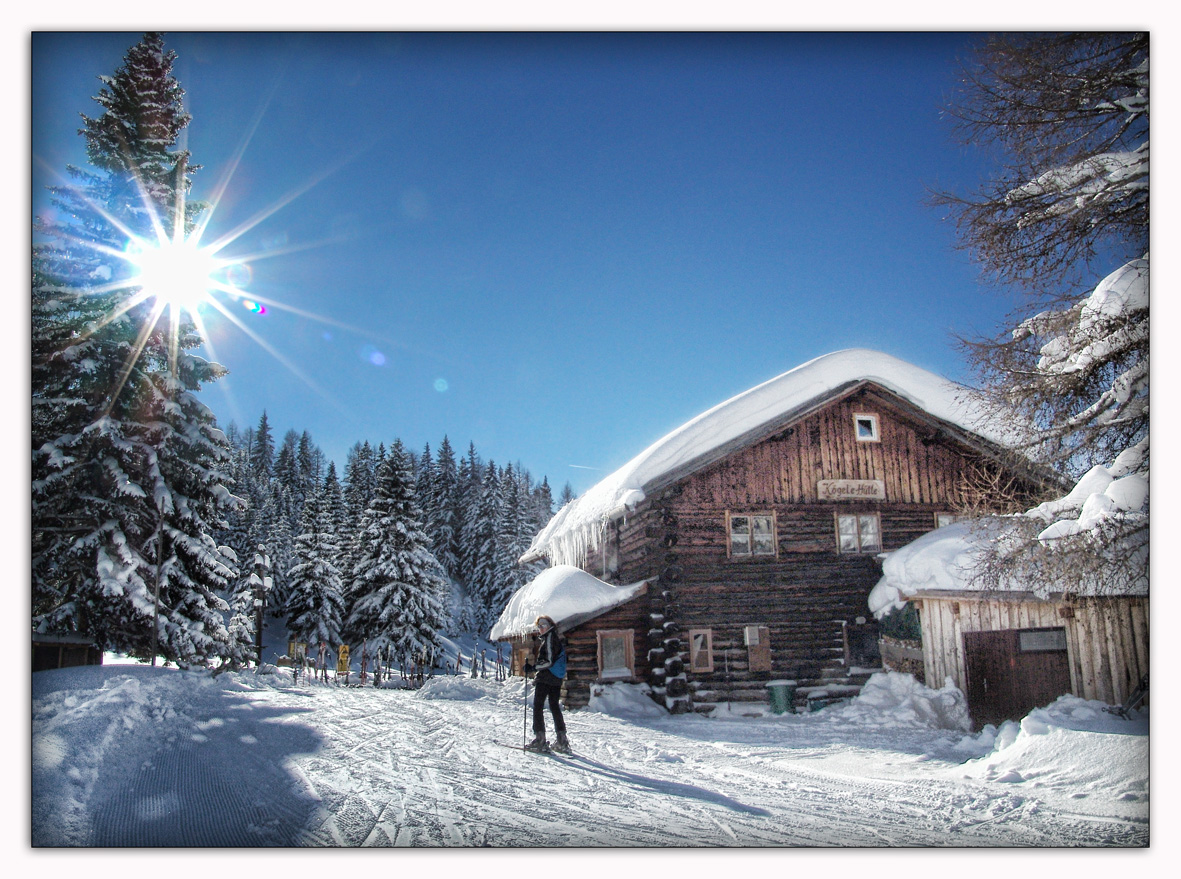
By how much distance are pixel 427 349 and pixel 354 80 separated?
2573mm

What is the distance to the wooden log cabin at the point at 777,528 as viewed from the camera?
14422 mm

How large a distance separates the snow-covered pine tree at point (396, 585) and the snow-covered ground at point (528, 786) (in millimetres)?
16773

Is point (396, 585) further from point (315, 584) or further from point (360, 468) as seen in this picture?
point (360, 468)

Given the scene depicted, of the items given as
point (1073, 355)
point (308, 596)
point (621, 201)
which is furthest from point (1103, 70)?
point (308, 596)

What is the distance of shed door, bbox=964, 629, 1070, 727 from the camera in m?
10.3

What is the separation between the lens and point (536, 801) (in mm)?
5797

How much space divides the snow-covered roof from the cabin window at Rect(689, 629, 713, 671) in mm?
1425

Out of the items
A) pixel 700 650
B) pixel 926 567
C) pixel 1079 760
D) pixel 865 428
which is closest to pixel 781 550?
pixel 700 650

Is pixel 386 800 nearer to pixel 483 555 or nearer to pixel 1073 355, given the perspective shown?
pixel 1073 355

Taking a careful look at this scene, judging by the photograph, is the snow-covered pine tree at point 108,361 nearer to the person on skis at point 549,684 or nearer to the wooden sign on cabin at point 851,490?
the person on skis at point 549,684

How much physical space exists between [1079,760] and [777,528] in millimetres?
9009

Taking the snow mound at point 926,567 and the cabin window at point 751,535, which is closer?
the snow mound at point 926,567

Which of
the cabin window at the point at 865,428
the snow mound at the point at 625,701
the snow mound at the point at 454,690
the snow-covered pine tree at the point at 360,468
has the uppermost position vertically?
the cabin window at the point at 865,428

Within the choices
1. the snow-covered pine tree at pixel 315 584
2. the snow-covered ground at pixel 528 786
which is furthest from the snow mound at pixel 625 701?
the snow-covered pine tree at pixel 315 584
